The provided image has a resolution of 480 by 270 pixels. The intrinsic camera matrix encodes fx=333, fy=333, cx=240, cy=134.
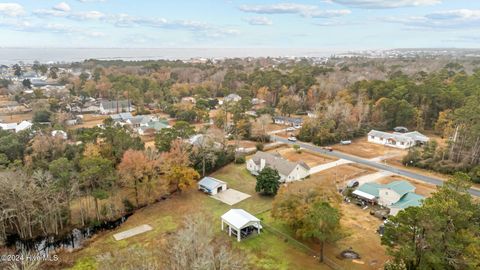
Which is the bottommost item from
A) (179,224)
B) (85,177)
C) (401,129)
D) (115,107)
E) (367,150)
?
(179,224)

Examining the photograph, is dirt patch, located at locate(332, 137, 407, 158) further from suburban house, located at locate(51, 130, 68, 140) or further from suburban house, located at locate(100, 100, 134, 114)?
suburban house, located at locate(100, 100, 134, 114)

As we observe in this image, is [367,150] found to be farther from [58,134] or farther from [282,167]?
[58,134]

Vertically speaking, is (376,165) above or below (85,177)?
below

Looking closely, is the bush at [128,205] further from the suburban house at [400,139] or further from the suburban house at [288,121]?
the suburban house at [400,139]

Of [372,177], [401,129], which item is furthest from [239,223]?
[401,129]

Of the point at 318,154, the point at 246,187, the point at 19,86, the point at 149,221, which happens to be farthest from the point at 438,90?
the point at 19,86

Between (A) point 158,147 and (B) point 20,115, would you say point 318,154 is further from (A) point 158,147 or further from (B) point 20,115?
(B) point 20,115
